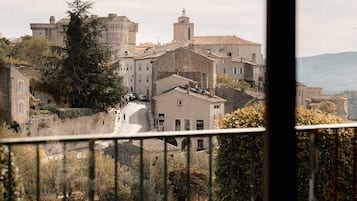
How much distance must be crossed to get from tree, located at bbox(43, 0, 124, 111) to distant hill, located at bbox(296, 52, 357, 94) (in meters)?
6.00

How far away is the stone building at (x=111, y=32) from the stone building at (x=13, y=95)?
1.53 metres

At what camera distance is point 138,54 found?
14.9 meters

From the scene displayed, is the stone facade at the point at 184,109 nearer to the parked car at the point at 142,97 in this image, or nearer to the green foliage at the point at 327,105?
the parked car at the point at 142,97

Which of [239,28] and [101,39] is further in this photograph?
[239,28]

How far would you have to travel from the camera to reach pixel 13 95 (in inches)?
414

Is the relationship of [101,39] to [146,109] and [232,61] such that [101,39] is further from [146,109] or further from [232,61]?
[232,61]

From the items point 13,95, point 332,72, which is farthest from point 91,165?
point 13,95

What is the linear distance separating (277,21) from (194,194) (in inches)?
171

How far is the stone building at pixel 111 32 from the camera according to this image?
515 inches

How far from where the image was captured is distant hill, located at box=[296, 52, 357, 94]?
743 centimetres

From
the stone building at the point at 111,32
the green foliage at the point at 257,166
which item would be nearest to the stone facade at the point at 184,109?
the stone building at the point at 111,32

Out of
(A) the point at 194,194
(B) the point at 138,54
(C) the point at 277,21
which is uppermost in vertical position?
(B) the point at 138,54

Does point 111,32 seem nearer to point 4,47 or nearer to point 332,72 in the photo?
point 4,47

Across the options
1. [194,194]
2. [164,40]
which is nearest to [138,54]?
[164,40]
